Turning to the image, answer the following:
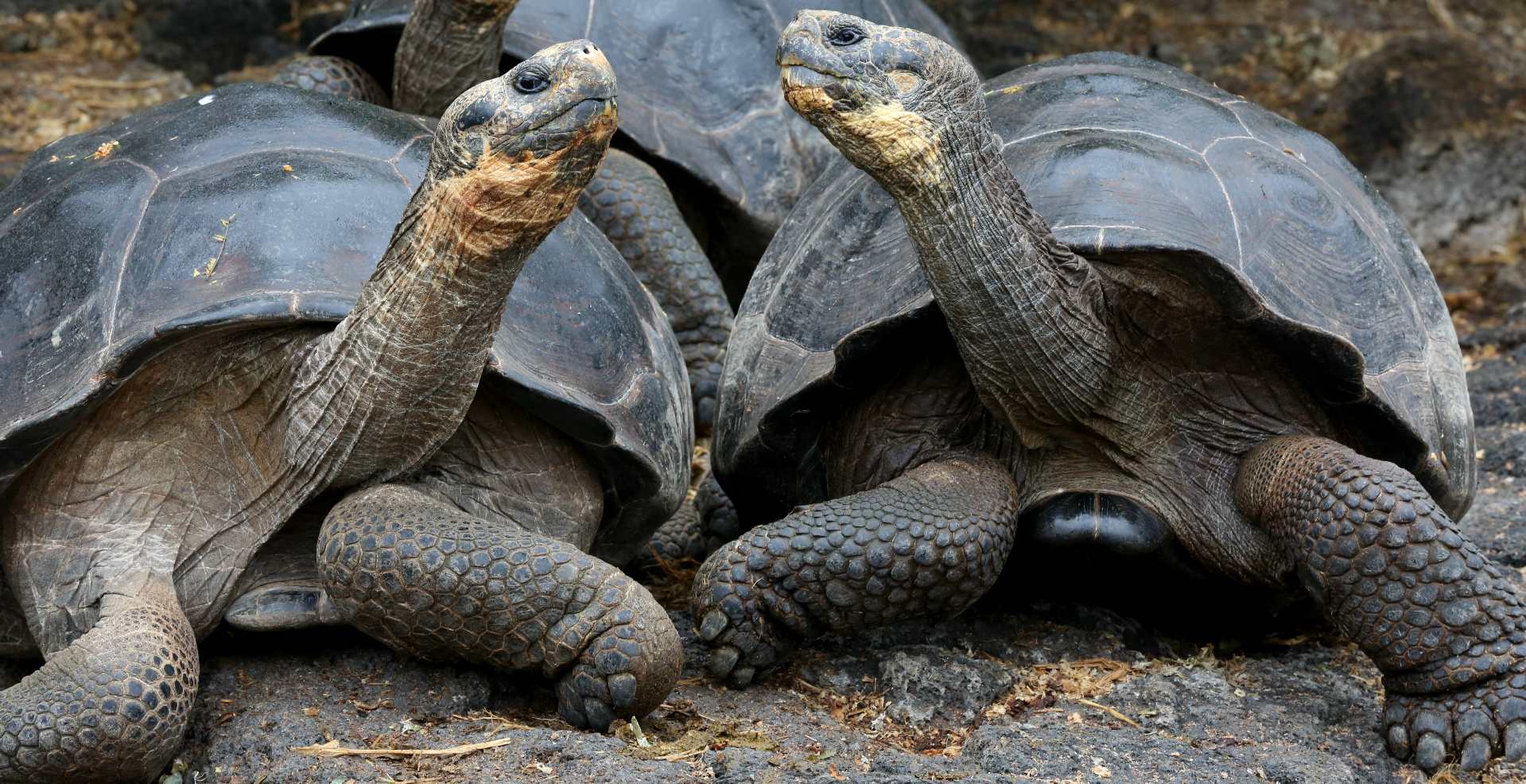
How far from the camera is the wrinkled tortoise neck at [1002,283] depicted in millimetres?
3430

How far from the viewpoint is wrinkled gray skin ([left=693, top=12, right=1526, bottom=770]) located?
11.1 ft

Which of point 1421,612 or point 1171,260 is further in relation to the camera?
point 1171,260

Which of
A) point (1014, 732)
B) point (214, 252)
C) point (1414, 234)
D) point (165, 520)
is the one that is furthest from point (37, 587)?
point (1414, 234)

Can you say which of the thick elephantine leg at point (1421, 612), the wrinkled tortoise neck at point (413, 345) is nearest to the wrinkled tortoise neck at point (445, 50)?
the wrinkled tortoise neck at point (413, 345)

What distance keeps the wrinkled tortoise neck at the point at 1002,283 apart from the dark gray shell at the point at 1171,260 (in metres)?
0.16

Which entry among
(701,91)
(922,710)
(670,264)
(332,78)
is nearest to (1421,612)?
(922,710)

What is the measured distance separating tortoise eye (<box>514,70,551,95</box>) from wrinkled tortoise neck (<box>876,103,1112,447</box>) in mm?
735

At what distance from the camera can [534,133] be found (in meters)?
3.03

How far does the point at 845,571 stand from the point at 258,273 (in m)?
1.29

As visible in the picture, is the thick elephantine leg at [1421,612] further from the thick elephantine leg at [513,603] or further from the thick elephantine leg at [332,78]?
the thick elephantine leg at [332,78]

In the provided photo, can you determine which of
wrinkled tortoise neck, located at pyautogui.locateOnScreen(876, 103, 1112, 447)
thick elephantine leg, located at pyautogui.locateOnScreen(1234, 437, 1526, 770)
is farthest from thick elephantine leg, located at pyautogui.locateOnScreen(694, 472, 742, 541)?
thick elephantine leg, located at pyautogui.locateOnScreen(1234, 437, 1526, 770)

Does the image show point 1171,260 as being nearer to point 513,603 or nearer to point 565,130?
point 565,130

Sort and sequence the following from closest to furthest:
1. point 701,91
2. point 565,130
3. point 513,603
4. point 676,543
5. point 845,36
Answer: point 565,130 < point 513,603 < point 845,36 < point 676,543 < point 701,91

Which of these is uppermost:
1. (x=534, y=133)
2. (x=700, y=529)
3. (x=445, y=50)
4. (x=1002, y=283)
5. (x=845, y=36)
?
(x=845, y=36)
